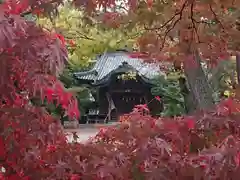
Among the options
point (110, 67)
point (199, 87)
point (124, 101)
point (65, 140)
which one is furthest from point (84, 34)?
point (124, 101)

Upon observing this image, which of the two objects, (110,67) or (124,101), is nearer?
(110,67)

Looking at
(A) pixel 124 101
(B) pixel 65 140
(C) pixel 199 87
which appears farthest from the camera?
(A) pixel 124 101

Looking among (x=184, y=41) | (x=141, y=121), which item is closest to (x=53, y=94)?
(x=141, y=121)

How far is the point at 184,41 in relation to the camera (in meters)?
2.30

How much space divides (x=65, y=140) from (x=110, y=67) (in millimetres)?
12288

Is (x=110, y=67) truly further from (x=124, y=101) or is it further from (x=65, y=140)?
(x=65, y=140)

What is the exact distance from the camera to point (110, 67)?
13602 mm

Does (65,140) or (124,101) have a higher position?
(65,140)

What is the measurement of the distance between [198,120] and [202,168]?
0.24 meters

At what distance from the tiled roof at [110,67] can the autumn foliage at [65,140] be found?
11051mm

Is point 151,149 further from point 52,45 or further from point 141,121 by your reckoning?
point 52,45

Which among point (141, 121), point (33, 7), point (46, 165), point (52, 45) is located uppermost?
point (33, 7)

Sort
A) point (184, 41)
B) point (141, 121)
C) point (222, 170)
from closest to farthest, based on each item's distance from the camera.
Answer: point (222, 170) → point (141, 121) → point (184, 41)

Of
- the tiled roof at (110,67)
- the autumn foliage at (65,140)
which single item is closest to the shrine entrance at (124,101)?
the tiled roof at (110,67)
